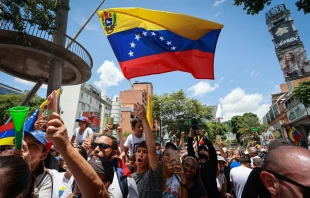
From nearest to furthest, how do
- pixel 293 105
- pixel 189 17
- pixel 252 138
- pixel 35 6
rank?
pixel 189 17
pixel 35 6
pixel 293 105
pixel 252 138

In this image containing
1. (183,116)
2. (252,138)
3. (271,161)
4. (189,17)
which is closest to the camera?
(271,161)

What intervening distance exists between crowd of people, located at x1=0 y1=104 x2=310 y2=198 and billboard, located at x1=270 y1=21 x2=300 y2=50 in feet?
133

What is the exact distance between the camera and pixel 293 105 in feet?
96.0

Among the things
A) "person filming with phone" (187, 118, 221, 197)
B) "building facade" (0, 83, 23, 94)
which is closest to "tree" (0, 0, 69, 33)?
"person filming with phone" (187, 118, 221, 197)

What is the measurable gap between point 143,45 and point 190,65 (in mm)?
1170

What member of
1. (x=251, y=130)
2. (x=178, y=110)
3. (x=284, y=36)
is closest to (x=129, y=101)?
(x=178, y=110)

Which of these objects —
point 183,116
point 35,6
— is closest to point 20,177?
point 35,6

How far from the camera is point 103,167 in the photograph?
6.28 feet

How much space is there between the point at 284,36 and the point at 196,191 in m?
43.2

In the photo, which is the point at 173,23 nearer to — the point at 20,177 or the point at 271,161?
the point at 271,161

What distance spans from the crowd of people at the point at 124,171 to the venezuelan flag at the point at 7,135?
95 mm

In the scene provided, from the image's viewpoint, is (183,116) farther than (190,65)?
Yes

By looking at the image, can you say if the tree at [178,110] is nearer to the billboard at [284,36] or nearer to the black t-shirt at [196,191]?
the billboard at [284,36]

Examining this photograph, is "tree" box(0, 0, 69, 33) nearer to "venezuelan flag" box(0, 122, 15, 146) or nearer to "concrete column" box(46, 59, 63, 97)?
"concrete column" box(46, 59, 63, 97)
